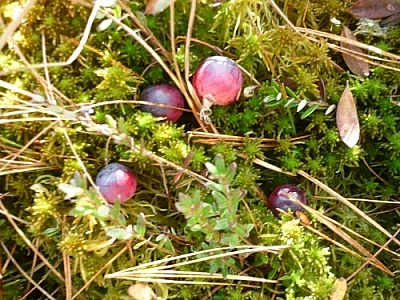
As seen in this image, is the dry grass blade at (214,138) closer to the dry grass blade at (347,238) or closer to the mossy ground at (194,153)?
the mossy ground at (194,153)

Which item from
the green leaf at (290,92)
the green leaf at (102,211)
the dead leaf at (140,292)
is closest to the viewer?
the green leaf at (102,211)

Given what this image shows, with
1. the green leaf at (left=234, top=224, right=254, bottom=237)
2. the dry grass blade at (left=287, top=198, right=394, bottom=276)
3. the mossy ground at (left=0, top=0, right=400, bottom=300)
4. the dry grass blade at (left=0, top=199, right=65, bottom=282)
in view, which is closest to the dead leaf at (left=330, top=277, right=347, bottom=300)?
the mossy ground at (left=0, top=0, right=400, bottom=300)

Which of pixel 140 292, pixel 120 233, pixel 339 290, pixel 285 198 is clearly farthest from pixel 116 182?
pixel 339 290

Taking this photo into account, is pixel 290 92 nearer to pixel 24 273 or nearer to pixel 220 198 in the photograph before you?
pixel 220 198

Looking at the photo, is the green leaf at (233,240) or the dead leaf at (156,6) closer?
the green leaf at (233,240)

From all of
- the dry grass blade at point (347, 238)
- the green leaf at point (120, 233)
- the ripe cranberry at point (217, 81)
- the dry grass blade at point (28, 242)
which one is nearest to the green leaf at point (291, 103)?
the ripe cranberry at point (217, 81)

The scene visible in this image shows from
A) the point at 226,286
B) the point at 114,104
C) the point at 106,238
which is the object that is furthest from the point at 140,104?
the point at 226,286

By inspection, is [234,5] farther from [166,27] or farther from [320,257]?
[320,257]
